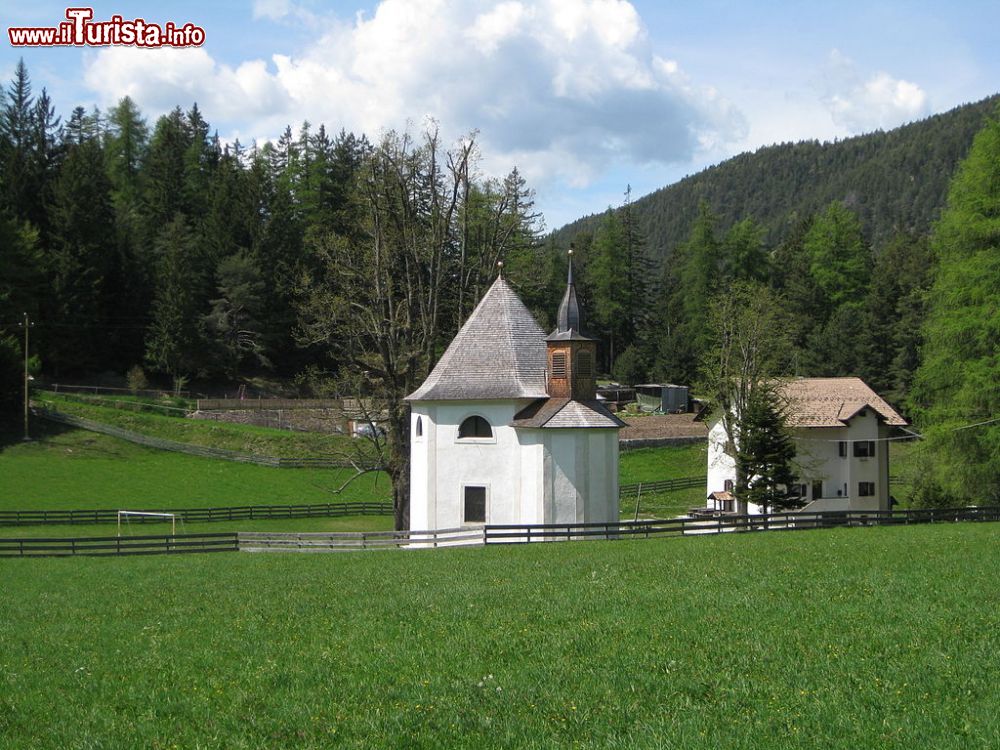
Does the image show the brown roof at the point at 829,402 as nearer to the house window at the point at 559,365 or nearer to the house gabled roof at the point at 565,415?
the house gabled roof at the point at 565,415

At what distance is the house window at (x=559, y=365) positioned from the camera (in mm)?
32750

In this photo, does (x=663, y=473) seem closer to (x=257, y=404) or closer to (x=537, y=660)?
(x=257, y=404)

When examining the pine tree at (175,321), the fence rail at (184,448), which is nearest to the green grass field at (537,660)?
the fence rail at (184,448)

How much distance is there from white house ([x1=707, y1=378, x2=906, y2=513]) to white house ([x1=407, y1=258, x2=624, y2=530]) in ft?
46.8

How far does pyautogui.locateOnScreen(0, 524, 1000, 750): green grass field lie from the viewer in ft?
27.6

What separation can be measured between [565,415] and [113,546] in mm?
15341

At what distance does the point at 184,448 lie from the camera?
5481cm

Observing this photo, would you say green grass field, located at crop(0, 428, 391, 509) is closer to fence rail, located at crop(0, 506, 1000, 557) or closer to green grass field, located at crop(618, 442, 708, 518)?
fence rail, located at crop(0, 506, 1000, 557)

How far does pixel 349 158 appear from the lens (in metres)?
88.8

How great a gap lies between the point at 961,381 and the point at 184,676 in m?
34.1

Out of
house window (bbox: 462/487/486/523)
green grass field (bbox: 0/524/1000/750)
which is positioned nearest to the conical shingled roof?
A: house window (bbox: 462/487/486/523)

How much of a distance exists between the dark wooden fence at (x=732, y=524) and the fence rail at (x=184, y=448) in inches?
951

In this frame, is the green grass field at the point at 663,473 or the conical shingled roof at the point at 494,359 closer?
the conical shingled roof at the point at 494,359

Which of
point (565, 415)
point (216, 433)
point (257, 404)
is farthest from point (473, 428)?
point (257, 404)
